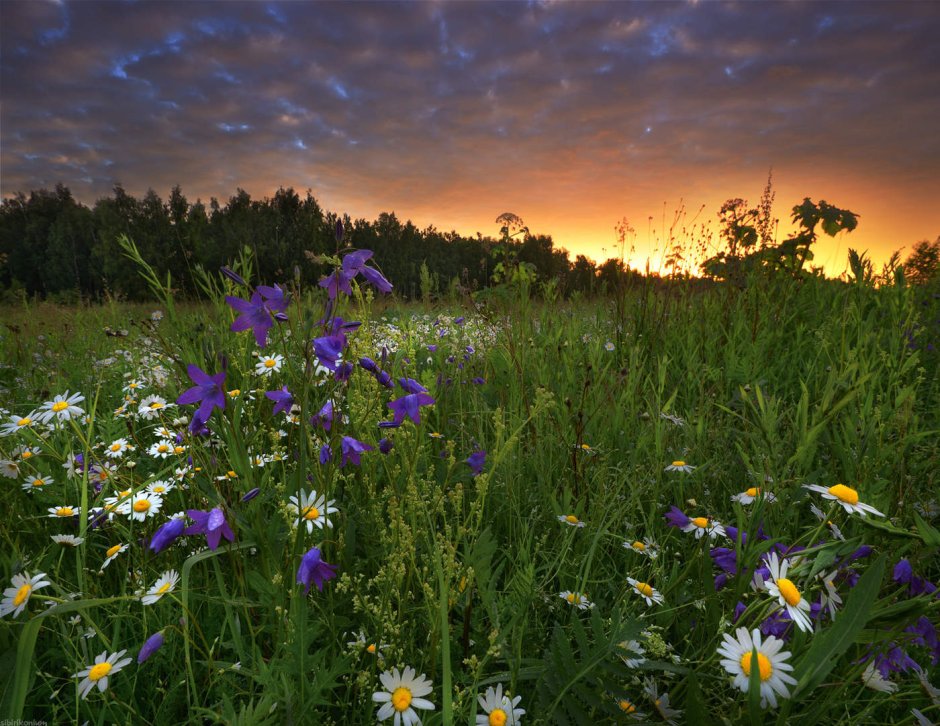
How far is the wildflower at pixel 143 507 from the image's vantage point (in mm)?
1484

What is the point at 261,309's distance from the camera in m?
1.20

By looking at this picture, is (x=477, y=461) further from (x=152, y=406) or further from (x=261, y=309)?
(x=152, y=406)

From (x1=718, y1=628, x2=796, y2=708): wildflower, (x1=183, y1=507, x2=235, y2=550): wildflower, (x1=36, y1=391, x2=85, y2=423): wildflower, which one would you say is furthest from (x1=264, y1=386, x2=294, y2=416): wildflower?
(x1=718, y1=628, x2=796, y2=708): wildflower

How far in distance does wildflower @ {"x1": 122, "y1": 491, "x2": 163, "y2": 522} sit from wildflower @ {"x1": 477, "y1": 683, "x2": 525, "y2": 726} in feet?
4.13

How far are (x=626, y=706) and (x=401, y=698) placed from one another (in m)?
0.51

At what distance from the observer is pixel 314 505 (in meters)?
1.31

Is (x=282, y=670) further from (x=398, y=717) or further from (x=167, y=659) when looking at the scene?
(x=167, y=659)

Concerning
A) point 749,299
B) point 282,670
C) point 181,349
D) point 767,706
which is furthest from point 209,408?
point 749,299

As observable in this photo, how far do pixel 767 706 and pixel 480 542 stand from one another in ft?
2.19

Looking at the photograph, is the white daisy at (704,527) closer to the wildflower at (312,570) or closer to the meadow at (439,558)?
the meadow at (439,558)

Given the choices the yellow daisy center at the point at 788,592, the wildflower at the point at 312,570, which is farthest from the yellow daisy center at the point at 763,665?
the wildflower at the point at 312,570

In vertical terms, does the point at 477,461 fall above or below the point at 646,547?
above

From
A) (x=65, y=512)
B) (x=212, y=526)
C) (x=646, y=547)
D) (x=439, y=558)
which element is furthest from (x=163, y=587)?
(x=646, y=547)

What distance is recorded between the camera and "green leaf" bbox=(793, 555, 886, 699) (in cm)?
72
